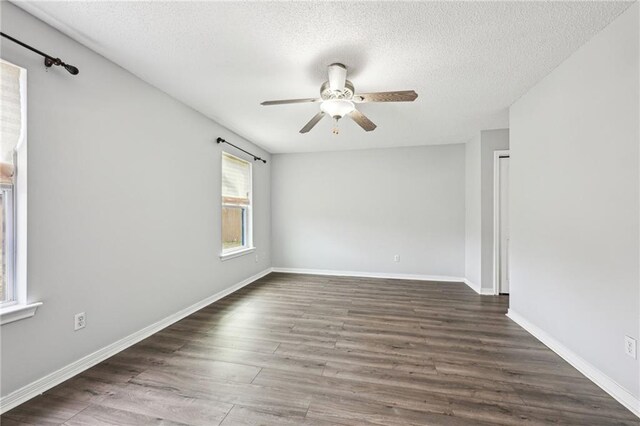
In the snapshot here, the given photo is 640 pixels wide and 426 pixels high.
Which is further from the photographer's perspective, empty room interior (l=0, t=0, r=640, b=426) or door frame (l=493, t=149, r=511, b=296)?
door frame (l=493, t=149, r=511, b=296)

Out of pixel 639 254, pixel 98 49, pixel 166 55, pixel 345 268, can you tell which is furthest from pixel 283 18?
pixel 345 268

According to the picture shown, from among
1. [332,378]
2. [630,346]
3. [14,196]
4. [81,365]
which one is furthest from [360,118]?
[81,365]

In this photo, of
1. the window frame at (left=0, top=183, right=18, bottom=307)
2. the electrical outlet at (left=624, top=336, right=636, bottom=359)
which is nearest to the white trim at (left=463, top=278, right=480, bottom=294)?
the electrical outlet at (left=624, top=336, right=636, bottom=359)

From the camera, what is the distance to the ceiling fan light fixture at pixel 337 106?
2.30 metres

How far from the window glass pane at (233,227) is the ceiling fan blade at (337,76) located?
260cm

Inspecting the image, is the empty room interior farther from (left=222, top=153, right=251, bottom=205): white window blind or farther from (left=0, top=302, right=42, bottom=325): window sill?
(left=222, top=153, right=251, bottom=205): white window blind

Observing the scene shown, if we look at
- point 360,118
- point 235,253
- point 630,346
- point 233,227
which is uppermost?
point 360,118

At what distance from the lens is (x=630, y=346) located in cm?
164

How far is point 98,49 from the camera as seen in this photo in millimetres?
2076

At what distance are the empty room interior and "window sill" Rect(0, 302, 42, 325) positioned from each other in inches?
0.4

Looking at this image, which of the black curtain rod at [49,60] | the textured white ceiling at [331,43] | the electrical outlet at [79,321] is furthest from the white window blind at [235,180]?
the electrical outlet at [79,321]

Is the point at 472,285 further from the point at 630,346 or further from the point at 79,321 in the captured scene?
the point at 79,321

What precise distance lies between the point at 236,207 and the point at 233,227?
1.10 feet

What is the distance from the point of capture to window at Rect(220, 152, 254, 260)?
4074 mm
